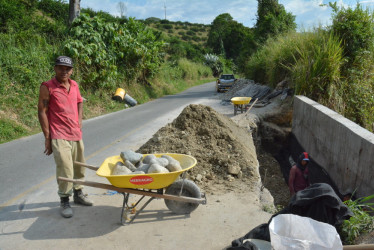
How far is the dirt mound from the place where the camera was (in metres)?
5.50

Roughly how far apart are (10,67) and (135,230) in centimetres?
1004

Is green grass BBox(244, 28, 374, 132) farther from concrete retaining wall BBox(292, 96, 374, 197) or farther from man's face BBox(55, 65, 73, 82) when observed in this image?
man's face BBox(55, 65, 73, 82)

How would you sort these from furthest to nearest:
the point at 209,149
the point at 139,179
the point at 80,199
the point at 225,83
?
1. the point at 225,83
2. the point at 209,149
3. the point at 80,199
4. the point at 139,179

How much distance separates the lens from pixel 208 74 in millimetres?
48125

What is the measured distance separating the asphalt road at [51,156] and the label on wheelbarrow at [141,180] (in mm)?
2308

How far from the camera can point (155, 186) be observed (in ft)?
13.1

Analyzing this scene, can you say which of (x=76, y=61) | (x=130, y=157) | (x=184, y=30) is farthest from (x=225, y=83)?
(x=184, y=30)

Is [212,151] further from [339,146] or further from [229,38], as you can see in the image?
[229,38]

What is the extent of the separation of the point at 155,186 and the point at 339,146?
4.90 metres

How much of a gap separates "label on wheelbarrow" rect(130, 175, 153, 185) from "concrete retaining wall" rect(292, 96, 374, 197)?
13.4 ft

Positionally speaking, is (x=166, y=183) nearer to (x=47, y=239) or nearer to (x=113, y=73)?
A: (x=47, y=239)

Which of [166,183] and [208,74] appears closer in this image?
[166,183]

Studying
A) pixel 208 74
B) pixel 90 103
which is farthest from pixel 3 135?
pixel 208 74

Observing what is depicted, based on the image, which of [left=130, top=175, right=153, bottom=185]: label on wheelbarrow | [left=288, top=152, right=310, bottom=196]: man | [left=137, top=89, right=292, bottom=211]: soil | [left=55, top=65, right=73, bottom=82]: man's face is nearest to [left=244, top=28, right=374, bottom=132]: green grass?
[left=137, top=89, right=292, bottom=211]: soil
